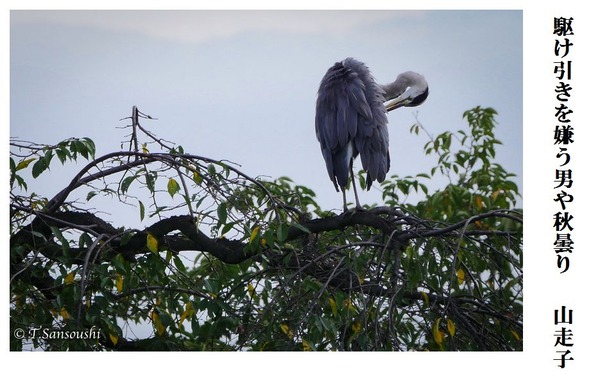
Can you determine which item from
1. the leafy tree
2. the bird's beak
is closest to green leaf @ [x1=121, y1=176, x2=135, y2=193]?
the leafy tree

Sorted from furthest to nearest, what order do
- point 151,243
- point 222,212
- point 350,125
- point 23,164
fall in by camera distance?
1. point 350,125
2. point 23,164
3. point 151,243
4. point 222,212

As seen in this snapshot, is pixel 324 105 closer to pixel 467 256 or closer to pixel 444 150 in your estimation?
pixel 444 150

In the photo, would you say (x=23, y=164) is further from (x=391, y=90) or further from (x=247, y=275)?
(x=391, y=90)

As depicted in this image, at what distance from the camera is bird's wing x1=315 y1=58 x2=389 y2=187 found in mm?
4301

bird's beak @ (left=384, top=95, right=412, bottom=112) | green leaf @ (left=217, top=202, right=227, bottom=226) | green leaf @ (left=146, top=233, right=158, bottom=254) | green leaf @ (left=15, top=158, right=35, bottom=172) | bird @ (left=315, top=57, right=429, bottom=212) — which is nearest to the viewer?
green leaf @ (left=217, top=202, right=227, bottom=226)

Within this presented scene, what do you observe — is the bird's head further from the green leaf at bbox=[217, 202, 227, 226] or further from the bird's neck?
the green leaf at bbox=[217, 202, 227, 226]

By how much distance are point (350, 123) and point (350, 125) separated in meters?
0.01

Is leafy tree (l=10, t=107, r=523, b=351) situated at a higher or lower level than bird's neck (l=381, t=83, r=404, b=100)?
lower

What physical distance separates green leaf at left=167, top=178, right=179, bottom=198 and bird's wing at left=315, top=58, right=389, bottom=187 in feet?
4.19

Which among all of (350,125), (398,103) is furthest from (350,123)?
(398,103)

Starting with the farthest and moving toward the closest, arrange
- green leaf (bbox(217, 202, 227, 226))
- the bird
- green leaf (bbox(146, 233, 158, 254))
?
1. the bird
2. green leaf (bbox(146, 233, 158, 254))
3. green leaf (bbox(217, 202, 227, 226))

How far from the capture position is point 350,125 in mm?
4332

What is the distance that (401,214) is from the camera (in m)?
3.45
